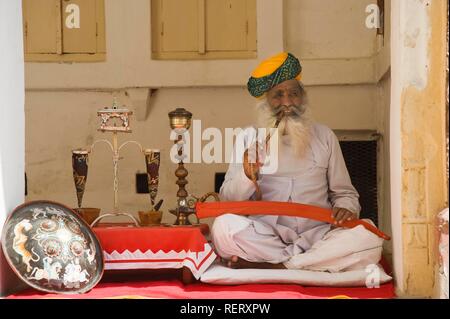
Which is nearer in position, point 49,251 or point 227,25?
point 49,251

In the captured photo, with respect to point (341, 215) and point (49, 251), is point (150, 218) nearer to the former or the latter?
point (49, 251)

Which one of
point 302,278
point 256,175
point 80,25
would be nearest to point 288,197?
point 256,175

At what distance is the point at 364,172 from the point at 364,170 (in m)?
0.02

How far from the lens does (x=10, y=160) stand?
15.8 feet

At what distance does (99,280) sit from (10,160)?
906 mm

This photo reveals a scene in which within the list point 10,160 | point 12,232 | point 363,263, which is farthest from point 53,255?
point 363,263

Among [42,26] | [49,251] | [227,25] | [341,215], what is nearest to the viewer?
[49,251]

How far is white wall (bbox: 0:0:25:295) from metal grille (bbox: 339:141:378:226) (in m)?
3.07

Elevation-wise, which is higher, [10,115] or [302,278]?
[10,115]

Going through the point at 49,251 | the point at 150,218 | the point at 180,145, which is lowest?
the point at 49,251

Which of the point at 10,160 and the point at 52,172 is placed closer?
the point at 10,160

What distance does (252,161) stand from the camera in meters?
5.27

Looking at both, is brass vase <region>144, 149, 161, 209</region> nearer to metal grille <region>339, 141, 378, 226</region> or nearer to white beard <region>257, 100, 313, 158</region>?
white beard <region>257, 100, 313, 158</region>

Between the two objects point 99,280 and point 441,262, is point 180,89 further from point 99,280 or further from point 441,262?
point 441,262
